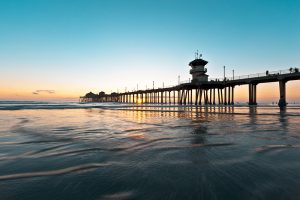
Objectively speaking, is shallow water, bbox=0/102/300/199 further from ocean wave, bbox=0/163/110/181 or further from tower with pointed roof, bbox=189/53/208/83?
tower with pointed roof, bbox=189/53/208/83

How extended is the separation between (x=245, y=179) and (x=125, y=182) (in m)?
1.69

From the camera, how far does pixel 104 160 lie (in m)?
4.09

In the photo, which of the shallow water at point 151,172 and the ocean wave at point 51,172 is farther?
the ocean wave at point 51,172

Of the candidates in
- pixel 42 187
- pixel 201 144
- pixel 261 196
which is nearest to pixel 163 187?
pixel 261 196

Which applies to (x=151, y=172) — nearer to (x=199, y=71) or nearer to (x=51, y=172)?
(x=51, y=172)

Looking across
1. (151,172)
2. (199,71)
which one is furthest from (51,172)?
(199,71)

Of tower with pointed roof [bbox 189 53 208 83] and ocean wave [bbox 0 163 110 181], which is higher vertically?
tower with pointed roof [bbox 189 53 208 83]

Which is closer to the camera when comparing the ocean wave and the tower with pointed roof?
the ocean wave

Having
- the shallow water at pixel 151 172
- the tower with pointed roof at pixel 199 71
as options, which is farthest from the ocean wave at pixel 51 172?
the tower with pointed roof at pixel 199 71

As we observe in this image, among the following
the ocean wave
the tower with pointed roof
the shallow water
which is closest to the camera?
the shallow water

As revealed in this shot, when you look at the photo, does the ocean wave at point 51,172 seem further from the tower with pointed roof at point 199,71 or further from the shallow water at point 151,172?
the tower with pointed roof at point 199,71

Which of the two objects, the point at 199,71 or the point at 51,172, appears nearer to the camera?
the point at 51,172

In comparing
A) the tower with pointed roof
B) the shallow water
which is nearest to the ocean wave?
the shallow water

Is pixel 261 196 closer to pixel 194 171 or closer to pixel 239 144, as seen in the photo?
pixel 194 171
